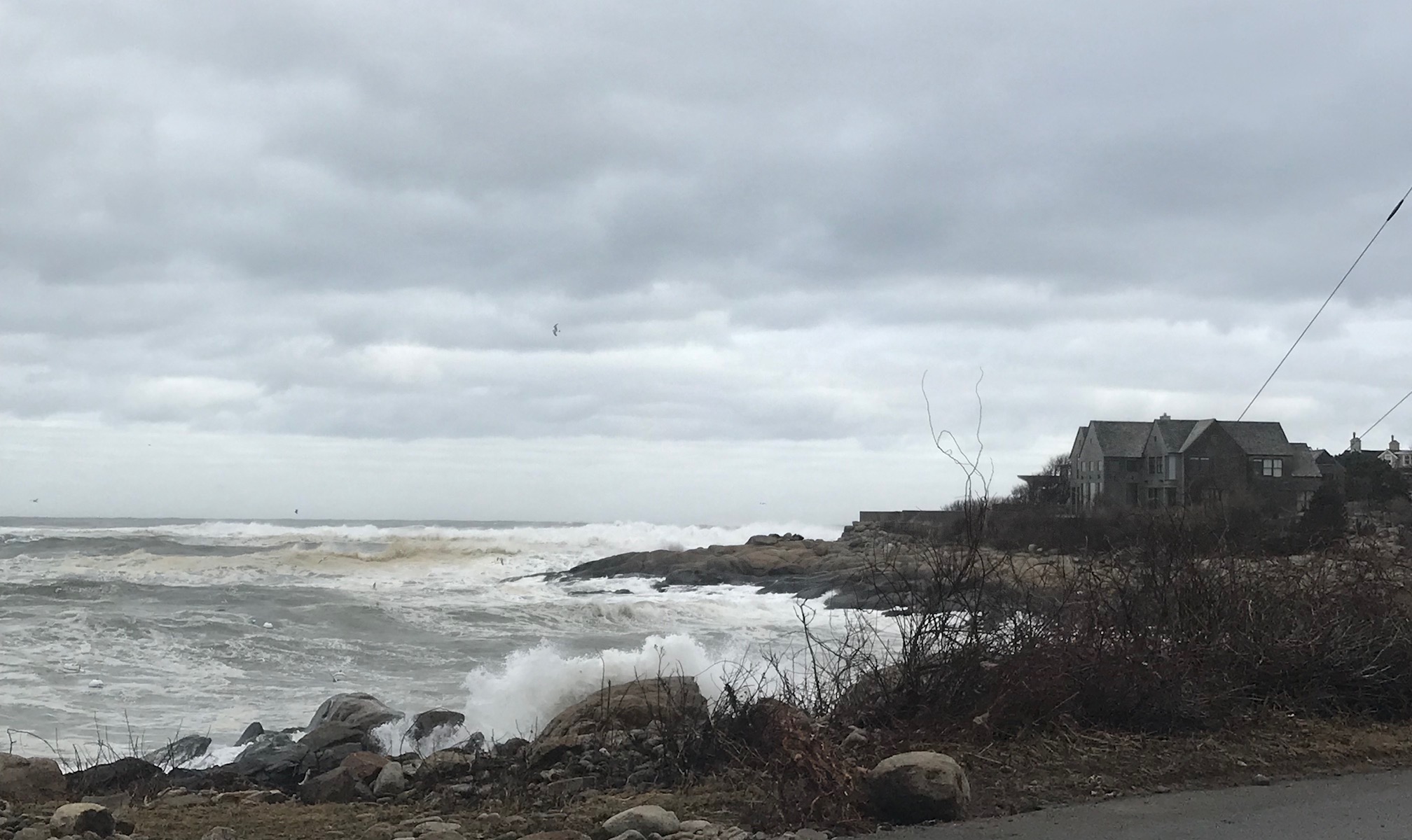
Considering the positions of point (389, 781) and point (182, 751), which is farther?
point (182, 751)

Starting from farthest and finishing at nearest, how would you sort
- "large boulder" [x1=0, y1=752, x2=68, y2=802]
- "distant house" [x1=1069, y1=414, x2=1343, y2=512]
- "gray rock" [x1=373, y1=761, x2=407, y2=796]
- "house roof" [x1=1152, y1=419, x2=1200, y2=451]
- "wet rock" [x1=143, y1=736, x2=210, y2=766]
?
"house roof" [x1=1152, y1=419, x2=1200, y2=451] < "distant house" [x1=1069, y1=414, x2=1343, y2=512] < "wet rock" [x1=143, y1=736, x2=210, y2=766] < "gray rock" [x1=373, y1=761, x2=407, y2=796] < "large boulder" [x1=0, y1=752, x2=68, y2=802]

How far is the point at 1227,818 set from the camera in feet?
19.1

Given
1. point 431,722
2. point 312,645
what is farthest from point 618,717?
point 312,645

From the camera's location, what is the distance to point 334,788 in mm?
9172

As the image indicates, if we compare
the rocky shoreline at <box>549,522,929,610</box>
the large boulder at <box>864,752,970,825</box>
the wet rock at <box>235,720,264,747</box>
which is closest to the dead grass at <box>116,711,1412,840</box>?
the large boulder at <box>864,752,970,825</box>

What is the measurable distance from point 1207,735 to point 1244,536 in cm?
325

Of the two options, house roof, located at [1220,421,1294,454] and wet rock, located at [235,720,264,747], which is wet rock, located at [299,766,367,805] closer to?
wet rock, located at [235,720,264,747]

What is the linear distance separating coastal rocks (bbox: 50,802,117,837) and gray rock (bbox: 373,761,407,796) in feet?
7.97

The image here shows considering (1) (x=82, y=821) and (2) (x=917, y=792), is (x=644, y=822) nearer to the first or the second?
(2) (x=917, y=792)

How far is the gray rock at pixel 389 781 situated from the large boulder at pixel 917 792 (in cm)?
465

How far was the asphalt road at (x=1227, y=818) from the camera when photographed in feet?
18.2

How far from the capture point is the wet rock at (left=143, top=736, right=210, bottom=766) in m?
11.5

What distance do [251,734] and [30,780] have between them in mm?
4018

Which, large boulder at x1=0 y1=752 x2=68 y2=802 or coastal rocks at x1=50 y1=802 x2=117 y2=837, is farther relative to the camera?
large boulder at x1=0 y1=752 x2=68 y2=802
